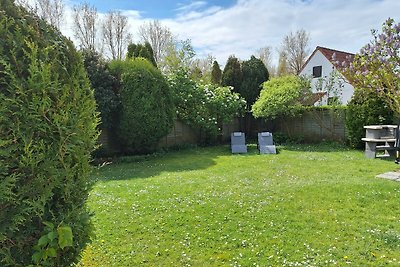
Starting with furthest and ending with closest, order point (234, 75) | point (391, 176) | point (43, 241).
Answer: point (234, 75), point (391, 176), point (43, 241)

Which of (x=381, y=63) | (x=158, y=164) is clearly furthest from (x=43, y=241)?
(x=158, y=164)

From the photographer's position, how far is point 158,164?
25.9 ft

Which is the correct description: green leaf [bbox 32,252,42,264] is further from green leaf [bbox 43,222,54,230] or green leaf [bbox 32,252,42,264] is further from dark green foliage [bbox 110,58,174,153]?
dark green foliage [bbox 110,58,174,153]

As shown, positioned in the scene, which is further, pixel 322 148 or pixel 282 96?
pixel 282 96

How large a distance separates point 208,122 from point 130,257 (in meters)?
8.46

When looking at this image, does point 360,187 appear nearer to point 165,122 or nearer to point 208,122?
point 165,122

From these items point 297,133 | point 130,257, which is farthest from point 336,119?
point 130,257

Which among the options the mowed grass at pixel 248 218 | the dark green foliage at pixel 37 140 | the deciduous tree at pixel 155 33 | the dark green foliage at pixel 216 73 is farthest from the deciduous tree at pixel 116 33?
the dark green foliage at pixel 37 140

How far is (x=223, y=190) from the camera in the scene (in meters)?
4.87

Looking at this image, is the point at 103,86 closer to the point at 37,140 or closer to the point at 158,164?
the point at 158,164

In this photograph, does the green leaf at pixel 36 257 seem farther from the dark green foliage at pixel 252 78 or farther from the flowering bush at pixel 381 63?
the dark green foliage at pixel 252 78

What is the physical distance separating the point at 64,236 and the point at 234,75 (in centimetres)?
1291

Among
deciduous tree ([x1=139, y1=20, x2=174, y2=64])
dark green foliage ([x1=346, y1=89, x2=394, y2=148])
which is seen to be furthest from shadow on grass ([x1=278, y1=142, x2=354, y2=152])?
deciduous tree ([x1=139, y1=20, x2=174, y2=64])

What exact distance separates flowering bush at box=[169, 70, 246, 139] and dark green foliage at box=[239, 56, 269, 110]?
2.10m
